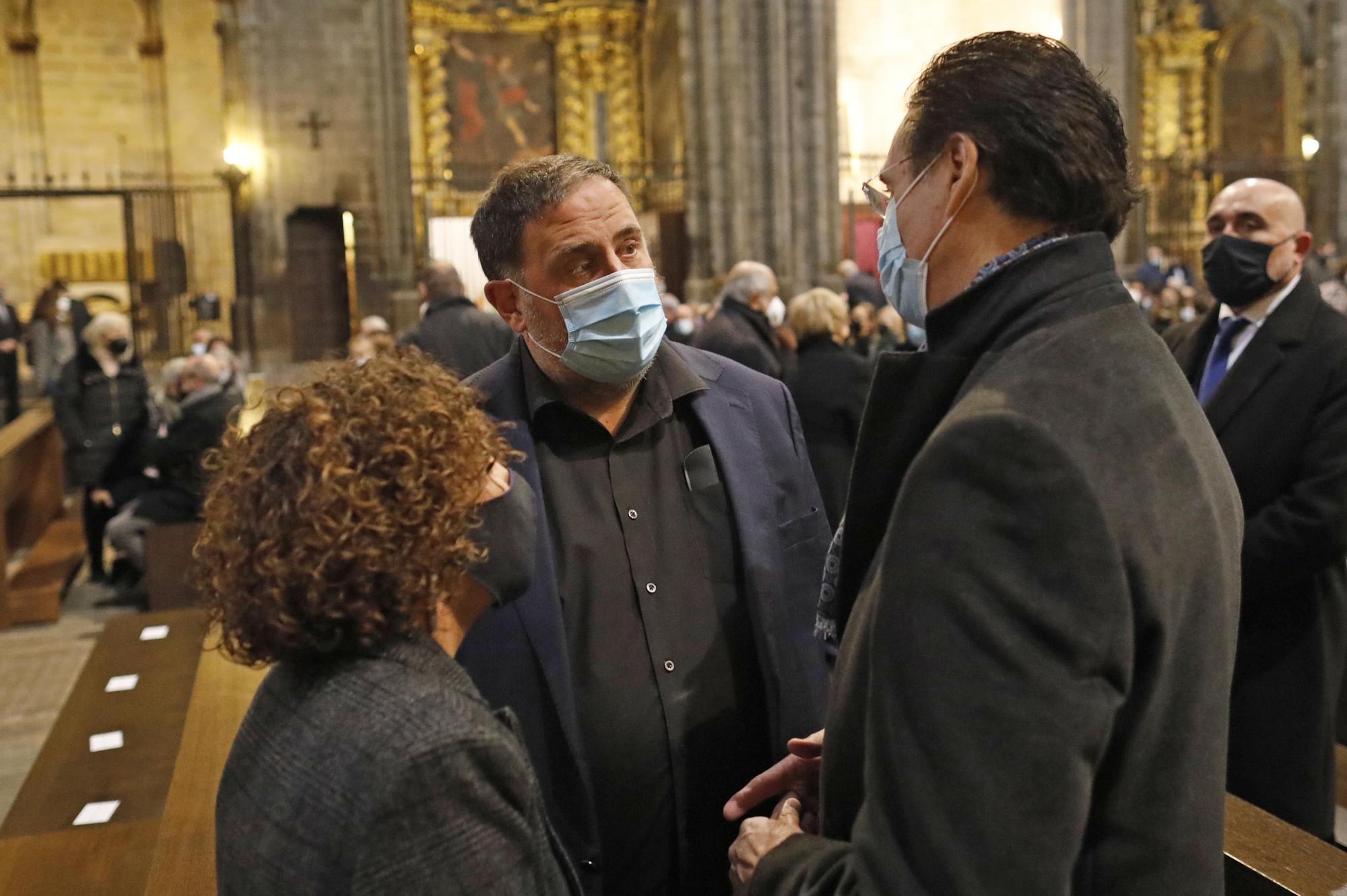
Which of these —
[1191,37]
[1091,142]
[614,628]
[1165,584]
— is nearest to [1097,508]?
[1165,584]

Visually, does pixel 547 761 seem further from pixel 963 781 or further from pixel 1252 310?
pixel 1252 310

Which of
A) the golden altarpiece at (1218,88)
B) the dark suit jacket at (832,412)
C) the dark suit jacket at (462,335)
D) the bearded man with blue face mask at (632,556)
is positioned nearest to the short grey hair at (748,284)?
the dark suit jacket at (832,412)

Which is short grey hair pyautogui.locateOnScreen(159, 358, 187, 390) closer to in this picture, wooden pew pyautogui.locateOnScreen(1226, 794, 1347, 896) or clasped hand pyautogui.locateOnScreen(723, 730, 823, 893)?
clasped hand pyautogui.locateOnScreen(723, 730, 823, 893)

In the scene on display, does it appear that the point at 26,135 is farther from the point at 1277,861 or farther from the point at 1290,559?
the point at 1277,861

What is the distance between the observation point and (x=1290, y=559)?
10.2 ft

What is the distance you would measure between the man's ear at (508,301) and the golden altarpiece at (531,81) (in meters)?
16.4

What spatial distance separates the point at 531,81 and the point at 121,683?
16.3 metres

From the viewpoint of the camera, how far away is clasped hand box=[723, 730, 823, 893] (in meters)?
1.55

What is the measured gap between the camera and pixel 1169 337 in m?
4.12

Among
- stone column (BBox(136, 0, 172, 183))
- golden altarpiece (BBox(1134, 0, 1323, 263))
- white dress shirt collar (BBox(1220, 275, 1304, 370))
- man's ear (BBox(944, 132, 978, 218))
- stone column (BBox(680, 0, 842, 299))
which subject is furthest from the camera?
golden altarpiece (BBox(1134, 0, 1323, 263))

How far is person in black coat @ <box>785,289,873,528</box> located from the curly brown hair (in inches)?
182

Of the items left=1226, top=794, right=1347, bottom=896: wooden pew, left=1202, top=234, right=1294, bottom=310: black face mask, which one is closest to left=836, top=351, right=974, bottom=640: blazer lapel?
left=1226, top=794, right=1347, bottom=896: wooden pew

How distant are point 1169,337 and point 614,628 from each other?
2649 mm

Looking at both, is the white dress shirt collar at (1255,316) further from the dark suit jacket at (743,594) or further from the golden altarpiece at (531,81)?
the golden altarpiece at (531,81)
